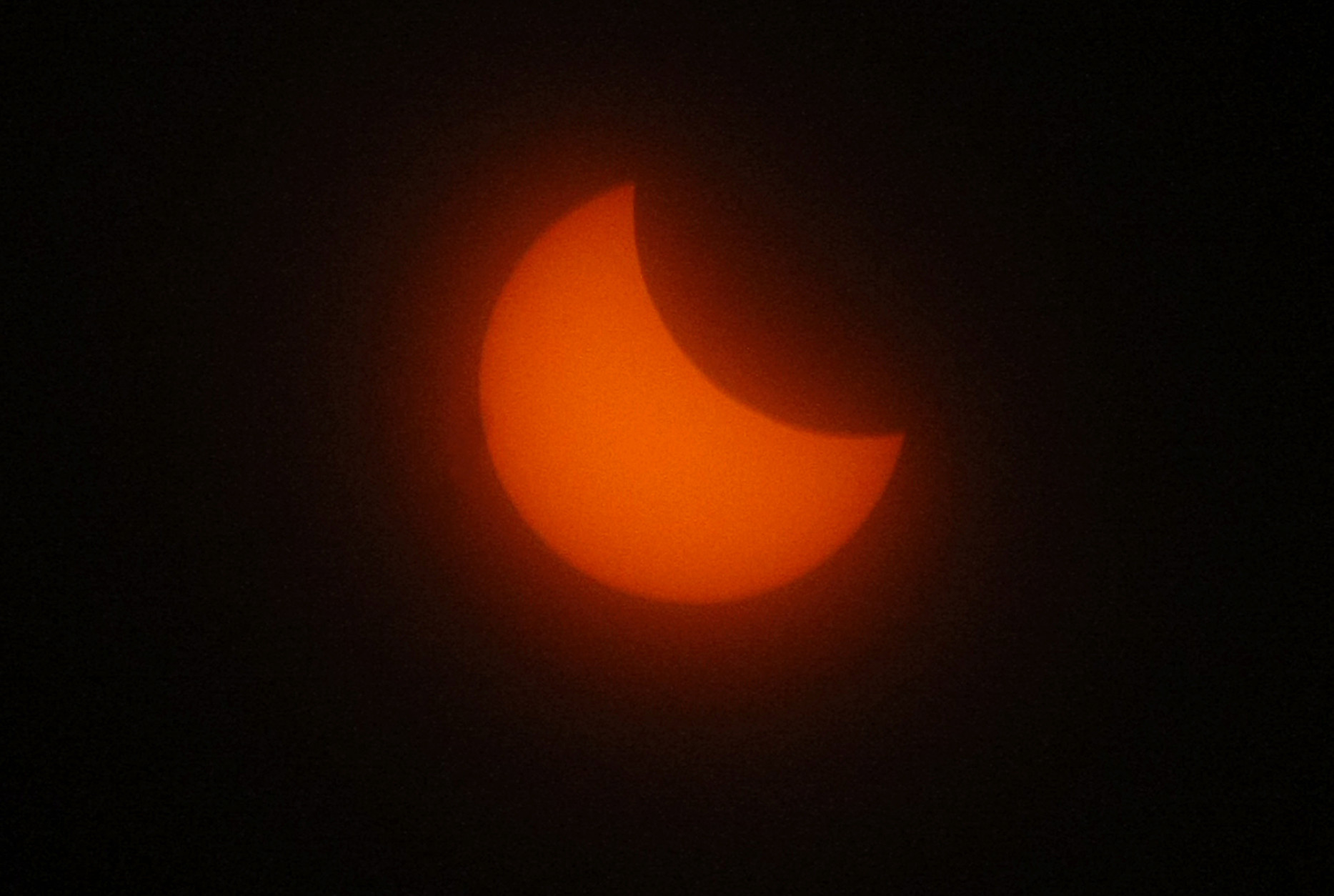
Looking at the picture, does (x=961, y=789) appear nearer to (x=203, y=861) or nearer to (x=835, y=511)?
(x=835, y=511)

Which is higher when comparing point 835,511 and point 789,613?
point 835,511

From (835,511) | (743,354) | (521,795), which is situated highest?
(743,354)

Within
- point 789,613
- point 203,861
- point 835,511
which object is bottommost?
point 203,861

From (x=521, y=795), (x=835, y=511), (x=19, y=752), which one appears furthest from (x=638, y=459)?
(x=19, y=752)

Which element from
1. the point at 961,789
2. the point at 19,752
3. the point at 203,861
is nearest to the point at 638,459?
the point at 961,789

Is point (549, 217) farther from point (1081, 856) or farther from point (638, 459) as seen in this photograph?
point (1081, 856)

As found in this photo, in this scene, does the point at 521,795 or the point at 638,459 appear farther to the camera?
the point at 638,459
